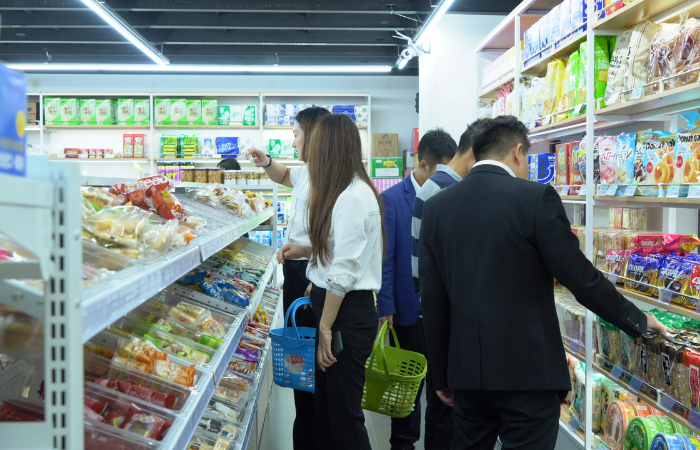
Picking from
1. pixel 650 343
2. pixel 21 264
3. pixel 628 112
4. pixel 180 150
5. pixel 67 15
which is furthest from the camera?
pixel 180 150

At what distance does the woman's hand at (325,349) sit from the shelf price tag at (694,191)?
56.7 inches

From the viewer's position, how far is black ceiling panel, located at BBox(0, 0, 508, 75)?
6.93 metres

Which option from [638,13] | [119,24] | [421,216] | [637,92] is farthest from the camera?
[119,24]

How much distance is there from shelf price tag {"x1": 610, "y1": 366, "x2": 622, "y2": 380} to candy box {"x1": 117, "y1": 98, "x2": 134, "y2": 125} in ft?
27.4

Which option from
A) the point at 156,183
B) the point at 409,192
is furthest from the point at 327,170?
the point at 409,192

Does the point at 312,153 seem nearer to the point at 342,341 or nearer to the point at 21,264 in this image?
the point at 342,341

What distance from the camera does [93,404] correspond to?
58.6 inches

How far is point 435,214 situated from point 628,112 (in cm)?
127

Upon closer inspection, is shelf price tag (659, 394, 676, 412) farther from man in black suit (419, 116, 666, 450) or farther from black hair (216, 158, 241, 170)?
black hair (216, 158, 241, 170)

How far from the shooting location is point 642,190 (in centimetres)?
243

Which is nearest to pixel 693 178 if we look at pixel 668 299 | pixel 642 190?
pixel 642 190

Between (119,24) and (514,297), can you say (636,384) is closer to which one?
(514,297)

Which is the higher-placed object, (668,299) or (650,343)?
(668,299)

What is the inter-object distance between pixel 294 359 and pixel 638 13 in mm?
2210
